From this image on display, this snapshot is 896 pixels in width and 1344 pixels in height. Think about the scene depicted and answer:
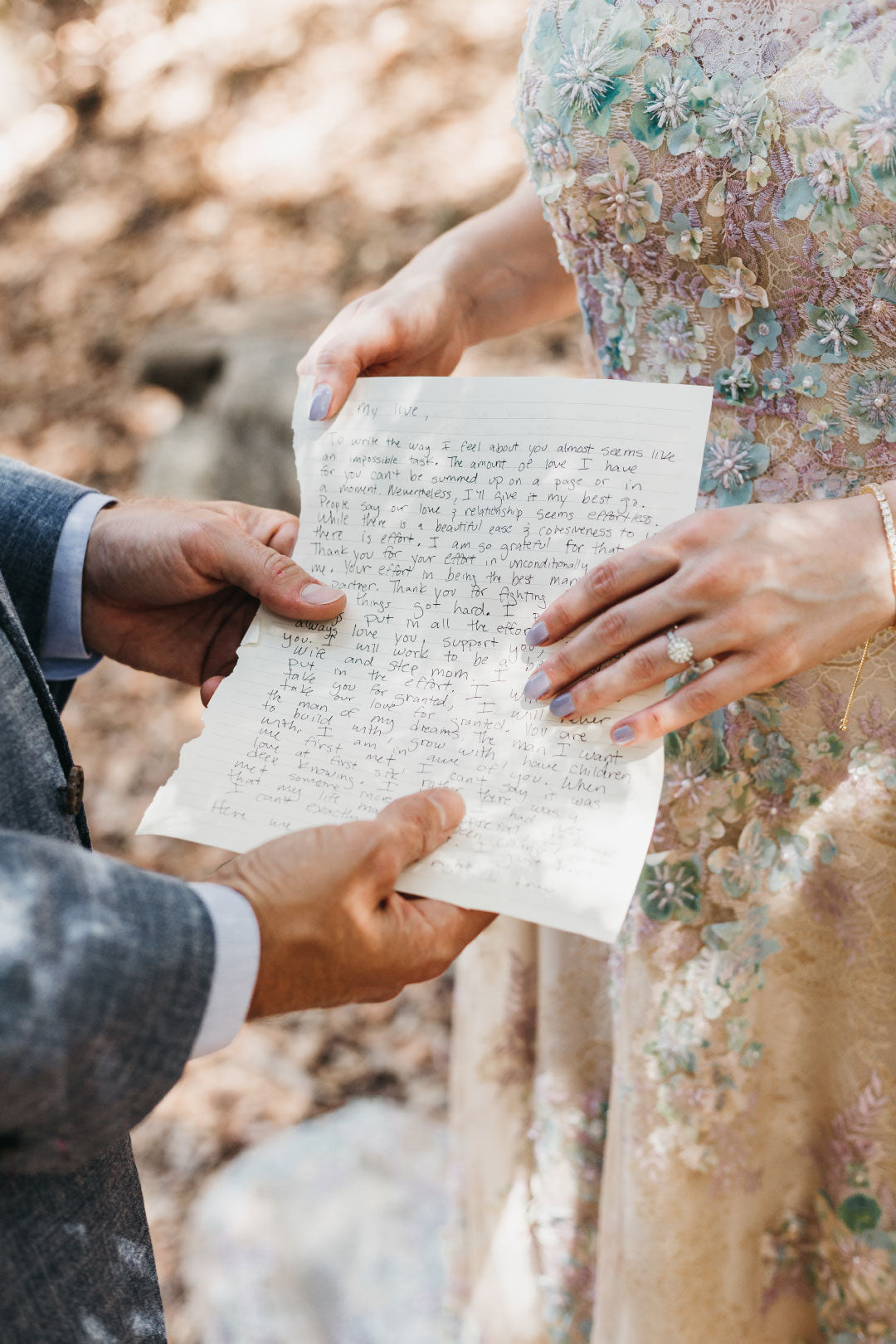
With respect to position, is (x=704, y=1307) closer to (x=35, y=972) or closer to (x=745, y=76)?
(x=35, y=972)

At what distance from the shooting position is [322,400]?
3.67ft

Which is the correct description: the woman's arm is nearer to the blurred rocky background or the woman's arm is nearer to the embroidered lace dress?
the embroidered lace dress

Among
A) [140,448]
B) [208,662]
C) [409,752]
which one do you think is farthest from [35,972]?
[140,448]

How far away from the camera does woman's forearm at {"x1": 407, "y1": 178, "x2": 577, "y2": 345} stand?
1.32 meters

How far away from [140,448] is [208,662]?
2695 millimetres

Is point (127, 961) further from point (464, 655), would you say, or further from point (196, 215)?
point (196, 215)

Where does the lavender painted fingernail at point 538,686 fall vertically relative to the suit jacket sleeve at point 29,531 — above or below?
below

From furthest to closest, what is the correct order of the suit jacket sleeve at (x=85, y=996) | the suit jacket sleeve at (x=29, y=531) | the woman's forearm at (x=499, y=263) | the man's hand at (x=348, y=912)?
the woman's forearm at (x=499, y=263)
the suit jacket sleeve at (x=29, y=531)
the man's hand at (x=348, y=912)
the suit jacket sleeve at (x=85, y=996)

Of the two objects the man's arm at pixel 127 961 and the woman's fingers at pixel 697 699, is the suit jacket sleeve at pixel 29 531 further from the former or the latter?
the woman's fingers at pixel 697 699

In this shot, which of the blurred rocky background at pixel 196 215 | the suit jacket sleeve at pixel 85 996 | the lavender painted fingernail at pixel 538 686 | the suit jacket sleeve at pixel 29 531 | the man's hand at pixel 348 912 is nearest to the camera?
the suit jacket sleeve at pixel 85 996

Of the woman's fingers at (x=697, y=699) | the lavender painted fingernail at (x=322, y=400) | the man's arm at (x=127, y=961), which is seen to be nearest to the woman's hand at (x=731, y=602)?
the woman's fingers at (x=697, y=699)

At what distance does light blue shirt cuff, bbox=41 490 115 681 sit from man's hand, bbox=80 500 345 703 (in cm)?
1

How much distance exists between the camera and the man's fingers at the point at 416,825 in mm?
842

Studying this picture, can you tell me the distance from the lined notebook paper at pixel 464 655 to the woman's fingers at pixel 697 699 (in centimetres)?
3
